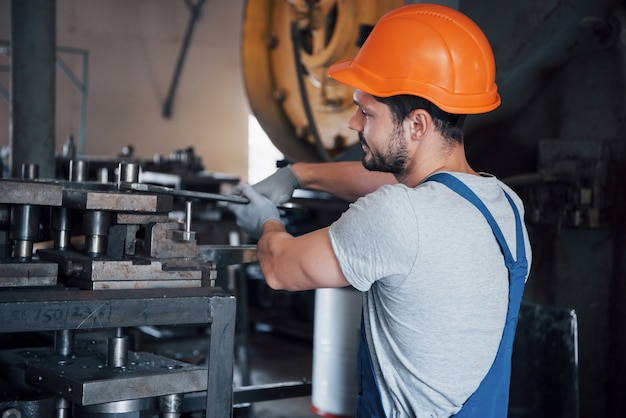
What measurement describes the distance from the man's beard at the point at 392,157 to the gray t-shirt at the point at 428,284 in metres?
0.10

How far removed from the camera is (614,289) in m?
1.98

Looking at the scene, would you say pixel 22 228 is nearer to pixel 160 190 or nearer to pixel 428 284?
pixel 160 190

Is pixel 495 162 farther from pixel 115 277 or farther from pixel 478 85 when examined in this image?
pixel 115 277

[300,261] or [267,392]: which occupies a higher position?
[300,261]

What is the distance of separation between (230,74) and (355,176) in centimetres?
651

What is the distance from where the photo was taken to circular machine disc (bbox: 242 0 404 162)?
252 cm

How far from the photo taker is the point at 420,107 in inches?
52.7

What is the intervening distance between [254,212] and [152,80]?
6508 mm

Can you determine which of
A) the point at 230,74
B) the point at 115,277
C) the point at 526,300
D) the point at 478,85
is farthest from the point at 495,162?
the point at 230,74

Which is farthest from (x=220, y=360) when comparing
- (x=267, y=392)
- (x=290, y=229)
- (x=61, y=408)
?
(x=290, y=229)

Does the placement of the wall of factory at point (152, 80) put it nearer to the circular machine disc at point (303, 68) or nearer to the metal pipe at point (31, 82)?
the metal pipe at point (31, 82)

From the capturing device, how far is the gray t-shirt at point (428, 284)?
121 cm

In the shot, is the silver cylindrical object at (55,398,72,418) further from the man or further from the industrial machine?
the man

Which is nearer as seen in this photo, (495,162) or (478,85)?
(478,85)
